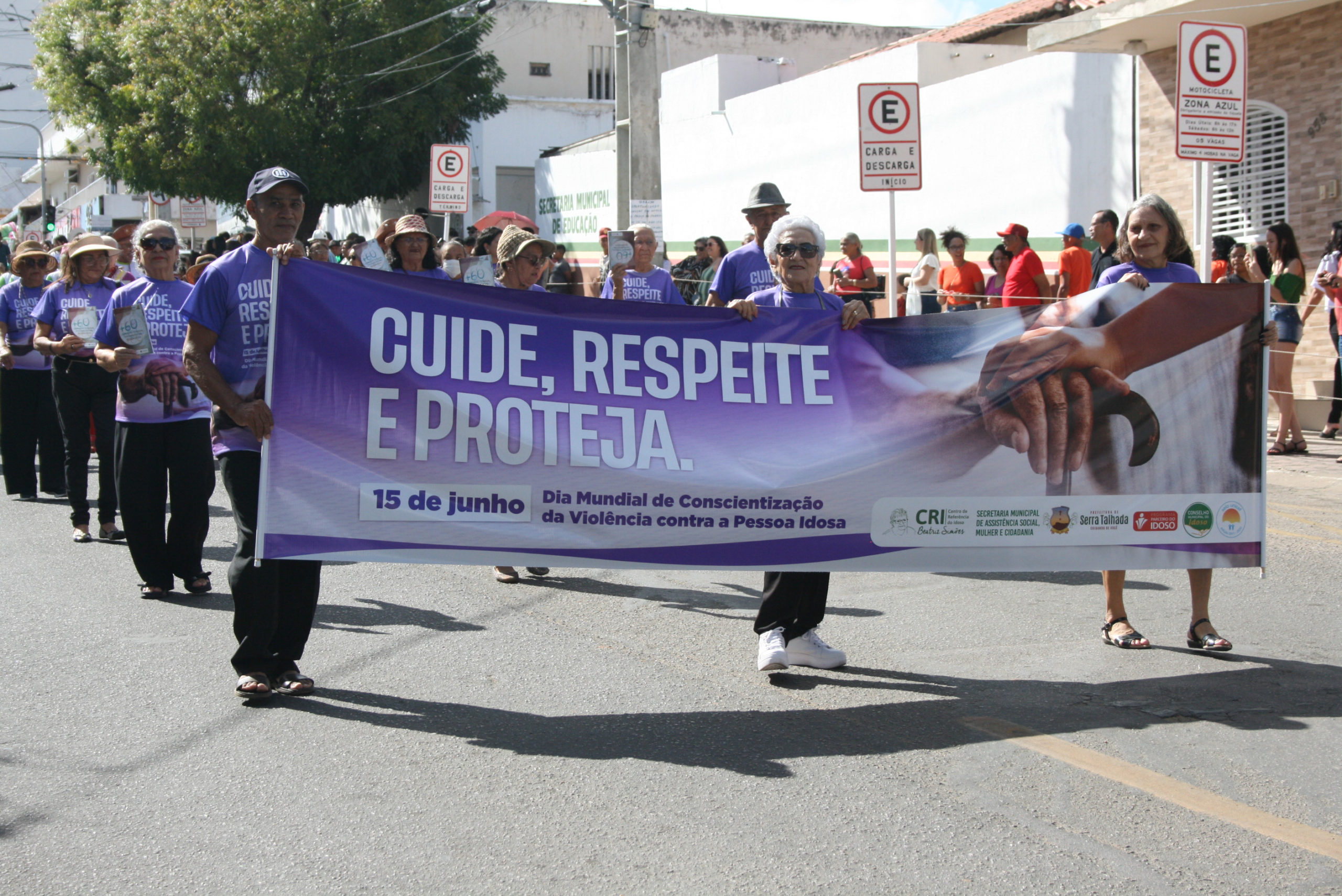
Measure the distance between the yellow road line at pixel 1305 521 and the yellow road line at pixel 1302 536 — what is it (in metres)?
0.19

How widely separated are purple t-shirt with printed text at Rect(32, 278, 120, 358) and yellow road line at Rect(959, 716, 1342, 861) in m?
6.60

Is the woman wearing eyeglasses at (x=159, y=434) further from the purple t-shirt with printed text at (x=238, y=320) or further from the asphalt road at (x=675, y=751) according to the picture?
the purple t-shirt with printed text at (x=238, y=320)

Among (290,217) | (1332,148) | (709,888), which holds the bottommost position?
(709,888)

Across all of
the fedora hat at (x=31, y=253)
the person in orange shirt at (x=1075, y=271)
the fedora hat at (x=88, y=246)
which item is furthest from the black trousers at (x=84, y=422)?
the person in orange shirt at (x=1075, y=271)

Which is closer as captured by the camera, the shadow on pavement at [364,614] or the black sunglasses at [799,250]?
the black sunglasses at [799,250]

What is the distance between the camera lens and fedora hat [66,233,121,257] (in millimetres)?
8597

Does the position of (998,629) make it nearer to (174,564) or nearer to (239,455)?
(239,455)

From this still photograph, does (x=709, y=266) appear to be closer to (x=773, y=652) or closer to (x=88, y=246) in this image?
(x=88, y=246)

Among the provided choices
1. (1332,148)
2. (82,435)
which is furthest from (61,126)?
(1332,148)

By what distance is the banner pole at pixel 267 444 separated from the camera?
4.93 m

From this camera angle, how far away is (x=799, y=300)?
225 inches

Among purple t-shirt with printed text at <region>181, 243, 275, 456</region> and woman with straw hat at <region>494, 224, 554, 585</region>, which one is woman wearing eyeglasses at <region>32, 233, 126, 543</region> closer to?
woman with straw hat at <region>494, 224, 554, 585</region>

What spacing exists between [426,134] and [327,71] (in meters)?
2.90

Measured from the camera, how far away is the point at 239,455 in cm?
509
